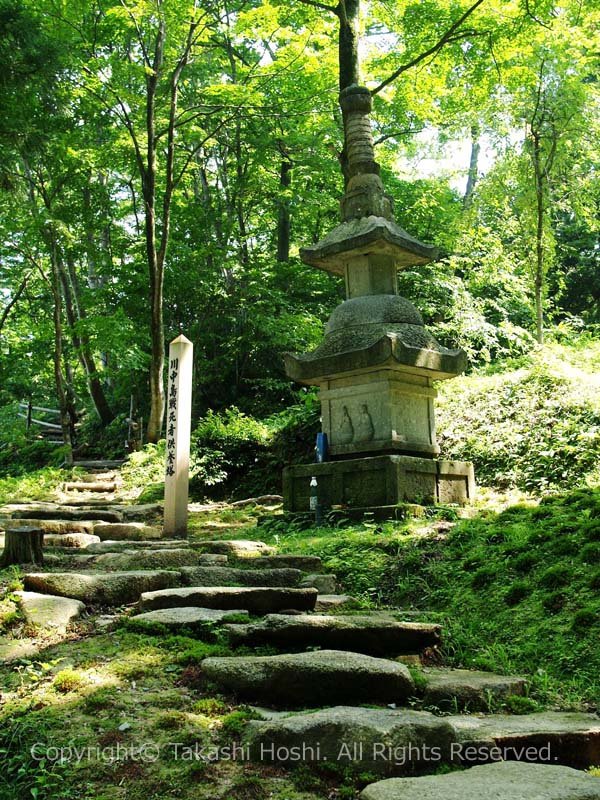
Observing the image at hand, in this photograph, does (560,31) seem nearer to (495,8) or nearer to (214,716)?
(495,8)

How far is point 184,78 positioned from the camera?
68.5 ft

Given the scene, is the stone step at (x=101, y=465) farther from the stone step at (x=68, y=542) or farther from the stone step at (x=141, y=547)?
the stone step at (x=141, y=547)

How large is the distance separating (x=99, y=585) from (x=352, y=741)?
2148mm

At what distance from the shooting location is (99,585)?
4.28 meters

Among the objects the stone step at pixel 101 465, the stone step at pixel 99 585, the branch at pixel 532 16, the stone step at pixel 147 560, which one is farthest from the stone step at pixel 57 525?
the branch at pixel 532 16

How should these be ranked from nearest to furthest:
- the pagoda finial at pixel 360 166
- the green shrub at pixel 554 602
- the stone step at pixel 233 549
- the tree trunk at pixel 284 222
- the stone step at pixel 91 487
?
the green shrub at pixel 554 602
the stone step at pixel 233 549
the pagoda finial at pixel 360 166
the stone step at pixel 91 487
the tree trunk at pixel 284 222

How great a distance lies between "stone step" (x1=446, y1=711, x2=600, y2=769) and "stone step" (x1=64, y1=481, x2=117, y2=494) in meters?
11.6

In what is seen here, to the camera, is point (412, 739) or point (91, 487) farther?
point (91, 487)

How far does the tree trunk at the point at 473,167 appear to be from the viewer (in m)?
19.4

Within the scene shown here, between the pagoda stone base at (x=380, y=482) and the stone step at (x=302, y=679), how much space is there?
484cm

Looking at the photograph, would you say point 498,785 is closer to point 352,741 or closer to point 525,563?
point 352,741

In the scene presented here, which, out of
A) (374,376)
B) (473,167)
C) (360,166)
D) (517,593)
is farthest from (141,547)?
(473,167)

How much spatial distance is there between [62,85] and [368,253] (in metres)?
9.81

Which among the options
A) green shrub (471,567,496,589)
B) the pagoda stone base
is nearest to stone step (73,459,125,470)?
the pagoda stone base
